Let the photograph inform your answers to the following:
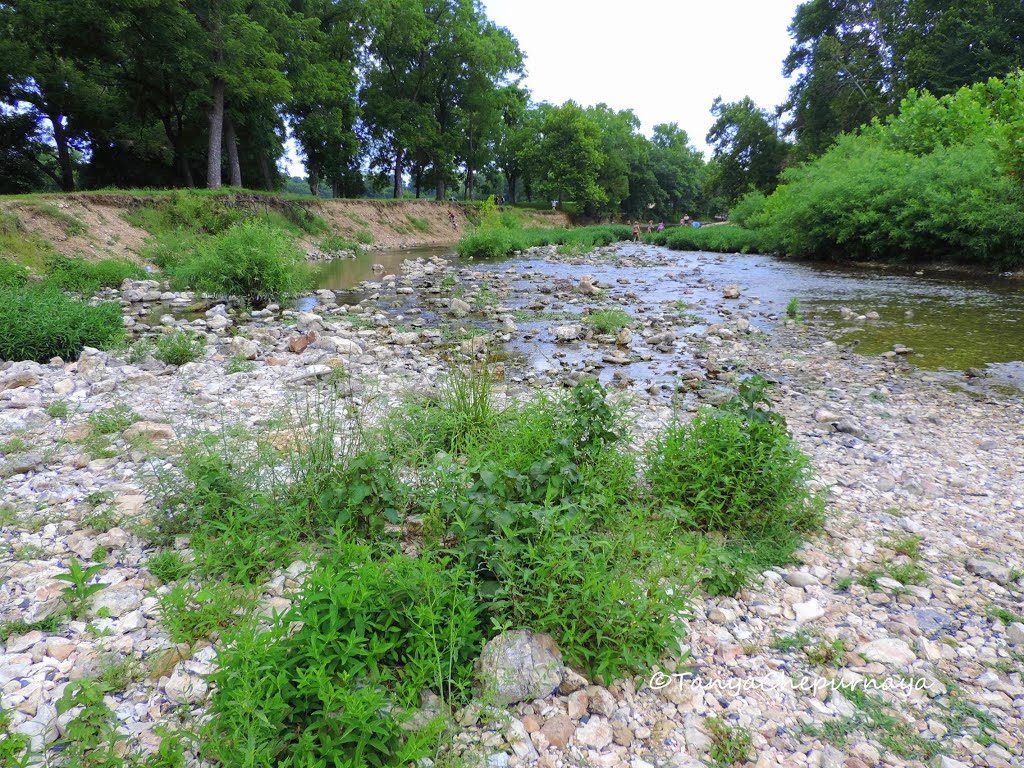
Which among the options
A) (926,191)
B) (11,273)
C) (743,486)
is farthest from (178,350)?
(926,191)

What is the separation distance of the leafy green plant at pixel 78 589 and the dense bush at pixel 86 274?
36.4 ft

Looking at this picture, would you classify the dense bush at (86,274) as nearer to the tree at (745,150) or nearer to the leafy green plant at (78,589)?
the leafy green plant at (78,589)

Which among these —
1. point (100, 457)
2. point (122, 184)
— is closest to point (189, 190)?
point (122, 184)

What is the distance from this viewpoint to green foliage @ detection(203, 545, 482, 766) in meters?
1.74

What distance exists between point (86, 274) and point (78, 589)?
1375cm

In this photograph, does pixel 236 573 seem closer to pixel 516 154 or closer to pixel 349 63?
pixel 349 63

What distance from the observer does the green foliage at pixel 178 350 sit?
6992 millimetres

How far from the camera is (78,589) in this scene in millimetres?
2338

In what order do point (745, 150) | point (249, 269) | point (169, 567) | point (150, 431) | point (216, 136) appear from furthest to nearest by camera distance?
point (745, 150) → point (216, 136) → point (249, 269) → point (150, 431) → point (169, 567)

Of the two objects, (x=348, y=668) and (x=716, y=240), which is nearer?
(x=348, y=668)

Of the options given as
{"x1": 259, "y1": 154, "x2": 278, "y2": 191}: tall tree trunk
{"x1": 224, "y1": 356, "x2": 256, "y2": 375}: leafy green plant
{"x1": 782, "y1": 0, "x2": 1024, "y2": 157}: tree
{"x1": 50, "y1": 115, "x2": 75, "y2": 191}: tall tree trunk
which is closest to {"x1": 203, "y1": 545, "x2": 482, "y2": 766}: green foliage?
{"x1": 224, "y1": 356, "x2": 256, "y2": 375}: leafy green plant

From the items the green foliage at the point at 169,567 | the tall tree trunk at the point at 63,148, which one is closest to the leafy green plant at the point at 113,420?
the green foliage at the point at 169,567

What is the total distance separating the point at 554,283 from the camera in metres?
16.8

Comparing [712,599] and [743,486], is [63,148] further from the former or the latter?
[712,599]
